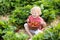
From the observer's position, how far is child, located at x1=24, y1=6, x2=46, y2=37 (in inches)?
210

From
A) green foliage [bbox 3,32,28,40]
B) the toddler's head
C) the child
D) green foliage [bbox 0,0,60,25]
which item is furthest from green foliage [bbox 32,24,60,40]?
green foliage [bbox 0,0,60,25]

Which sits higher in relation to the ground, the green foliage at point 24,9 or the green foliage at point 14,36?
the green foliage at point 24,9

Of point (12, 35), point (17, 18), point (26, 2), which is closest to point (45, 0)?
point (26, 2)

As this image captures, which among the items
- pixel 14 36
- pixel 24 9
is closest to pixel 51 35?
pixel 14 36

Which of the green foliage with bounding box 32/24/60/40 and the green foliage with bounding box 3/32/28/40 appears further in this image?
the green foliage with bounding box 3/32/28/40

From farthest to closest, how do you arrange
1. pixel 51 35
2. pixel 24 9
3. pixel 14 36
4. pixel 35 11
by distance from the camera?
pixel 24 9 < pixel 35 11 < pixel 14 36 < pixel 51 35

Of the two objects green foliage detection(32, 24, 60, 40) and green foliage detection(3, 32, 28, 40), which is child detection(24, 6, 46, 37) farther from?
green foliage detection(32, 24, 60, 40)

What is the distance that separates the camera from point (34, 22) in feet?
17.6

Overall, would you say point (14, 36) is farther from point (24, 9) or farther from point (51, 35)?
point (24, 9)

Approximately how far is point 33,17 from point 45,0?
96 centimetres

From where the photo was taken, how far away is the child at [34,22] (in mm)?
5340

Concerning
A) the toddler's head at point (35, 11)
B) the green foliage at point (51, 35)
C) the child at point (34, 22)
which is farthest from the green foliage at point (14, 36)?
the toddler's head at point (35, 11)

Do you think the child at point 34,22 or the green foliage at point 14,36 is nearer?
the green foliage at point 14,36

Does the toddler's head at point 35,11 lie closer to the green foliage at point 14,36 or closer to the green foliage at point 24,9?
the green foliage at point 24,9
